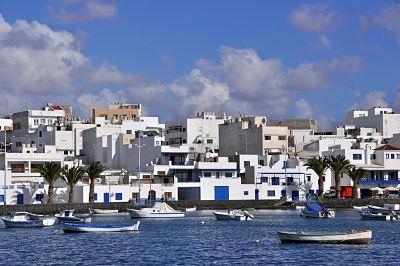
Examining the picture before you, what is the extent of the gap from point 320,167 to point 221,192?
46.2ft

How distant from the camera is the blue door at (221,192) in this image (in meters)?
128

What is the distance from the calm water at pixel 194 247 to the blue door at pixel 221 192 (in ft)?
97.1

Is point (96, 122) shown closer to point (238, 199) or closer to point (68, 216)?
point (238, 199)

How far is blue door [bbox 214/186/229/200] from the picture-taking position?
127625 mm

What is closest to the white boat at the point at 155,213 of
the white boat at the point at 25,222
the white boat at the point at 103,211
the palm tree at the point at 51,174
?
the white boat at the point at 103,211

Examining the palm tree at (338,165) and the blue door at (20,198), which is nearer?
the blue door at (20,198)

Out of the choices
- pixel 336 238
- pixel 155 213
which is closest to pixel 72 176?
pixel 155 213

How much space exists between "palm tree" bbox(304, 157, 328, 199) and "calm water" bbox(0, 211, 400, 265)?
27418 millimetres

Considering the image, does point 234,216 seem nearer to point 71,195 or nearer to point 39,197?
point 71,195

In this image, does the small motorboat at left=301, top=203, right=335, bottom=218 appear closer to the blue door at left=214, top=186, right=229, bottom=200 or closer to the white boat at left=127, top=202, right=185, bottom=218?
the white boat at left=127, top=202, right=185, bottom=218

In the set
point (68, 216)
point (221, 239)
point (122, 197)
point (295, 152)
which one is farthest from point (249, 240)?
point (295, 152)

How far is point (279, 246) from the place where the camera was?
67875 mm

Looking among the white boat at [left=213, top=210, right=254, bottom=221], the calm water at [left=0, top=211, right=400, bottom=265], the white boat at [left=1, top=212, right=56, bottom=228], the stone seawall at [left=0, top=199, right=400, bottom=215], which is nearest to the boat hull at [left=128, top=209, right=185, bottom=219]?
the white boat at [left=213, top=210, right=254, bottom=221]

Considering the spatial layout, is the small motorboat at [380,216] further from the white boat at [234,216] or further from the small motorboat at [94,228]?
the small motorboat at [94,228]
